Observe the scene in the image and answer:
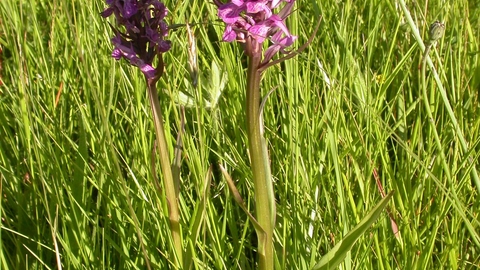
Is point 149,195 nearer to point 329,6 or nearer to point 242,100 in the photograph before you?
point 242,100

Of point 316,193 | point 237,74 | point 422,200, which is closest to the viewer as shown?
point 316,193

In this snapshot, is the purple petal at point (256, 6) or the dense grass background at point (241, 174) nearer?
the purple petal at point (256, 6)

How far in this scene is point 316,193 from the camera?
96cm

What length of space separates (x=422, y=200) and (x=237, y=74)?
0.46m

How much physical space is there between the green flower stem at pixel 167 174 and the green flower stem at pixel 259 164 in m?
0.13

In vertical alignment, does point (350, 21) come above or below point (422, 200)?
above

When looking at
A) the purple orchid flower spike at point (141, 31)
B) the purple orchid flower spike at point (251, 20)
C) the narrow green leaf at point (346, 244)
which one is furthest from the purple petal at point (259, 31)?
the narrow green leaf at point (346, 244)

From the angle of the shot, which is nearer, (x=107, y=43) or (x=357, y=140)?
(x=357, y=140)

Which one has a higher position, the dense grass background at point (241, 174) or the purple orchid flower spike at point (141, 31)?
the purple orchid flower spike at point (141, 31)

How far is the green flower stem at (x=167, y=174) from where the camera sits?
82 cm

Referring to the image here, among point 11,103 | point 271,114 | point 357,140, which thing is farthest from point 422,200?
point 11,103

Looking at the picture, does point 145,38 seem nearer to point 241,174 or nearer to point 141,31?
point 141,31

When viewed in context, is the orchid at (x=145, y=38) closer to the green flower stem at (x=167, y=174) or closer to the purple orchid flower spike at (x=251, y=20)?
the green flower stem at (x=167, y=174)

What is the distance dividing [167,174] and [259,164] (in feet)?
0.54
